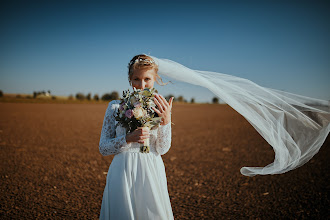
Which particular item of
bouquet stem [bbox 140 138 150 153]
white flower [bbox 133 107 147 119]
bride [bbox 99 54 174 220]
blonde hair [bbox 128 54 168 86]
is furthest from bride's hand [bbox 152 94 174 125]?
blonde hair [bbox 128 54 168 86]

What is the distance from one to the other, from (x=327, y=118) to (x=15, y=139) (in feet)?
45.0

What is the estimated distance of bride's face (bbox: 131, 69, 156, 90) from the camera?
8.01 feet

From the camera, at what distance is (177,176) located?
6.99 m

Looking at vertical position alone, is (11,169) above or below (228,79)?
below

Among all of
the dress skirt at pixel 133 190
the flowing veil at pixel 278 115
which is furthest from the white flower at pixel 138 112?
the flowing veil at pixel 278 115

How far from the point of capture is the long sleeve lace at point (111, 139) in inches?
89.6

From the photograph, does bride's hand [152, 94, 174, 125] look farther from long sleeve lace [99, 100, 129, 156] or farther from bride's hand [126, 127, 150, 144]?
long sleeve lace [99, 100, 129, 156]

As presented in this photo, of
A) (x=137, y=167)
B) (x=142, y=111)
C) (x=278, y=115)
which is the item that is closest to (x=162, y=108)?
(x=142, y=111)

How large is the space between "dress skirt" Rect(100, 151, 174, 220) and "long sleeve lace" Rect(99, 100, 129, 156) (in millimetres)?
139

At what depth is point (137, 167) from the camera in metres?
2.37

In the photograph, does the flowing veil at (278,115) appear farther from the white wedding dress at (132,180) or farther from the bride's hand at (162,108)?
the white wedding dress at (132,180)

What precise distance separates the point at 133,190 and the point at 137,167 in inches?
9.5

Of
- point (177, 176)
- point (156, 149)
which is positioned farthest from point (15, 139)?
point (156, 149)

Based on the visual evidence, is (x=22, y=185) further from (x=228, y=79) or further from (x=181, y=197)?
(x=228, y=79)
